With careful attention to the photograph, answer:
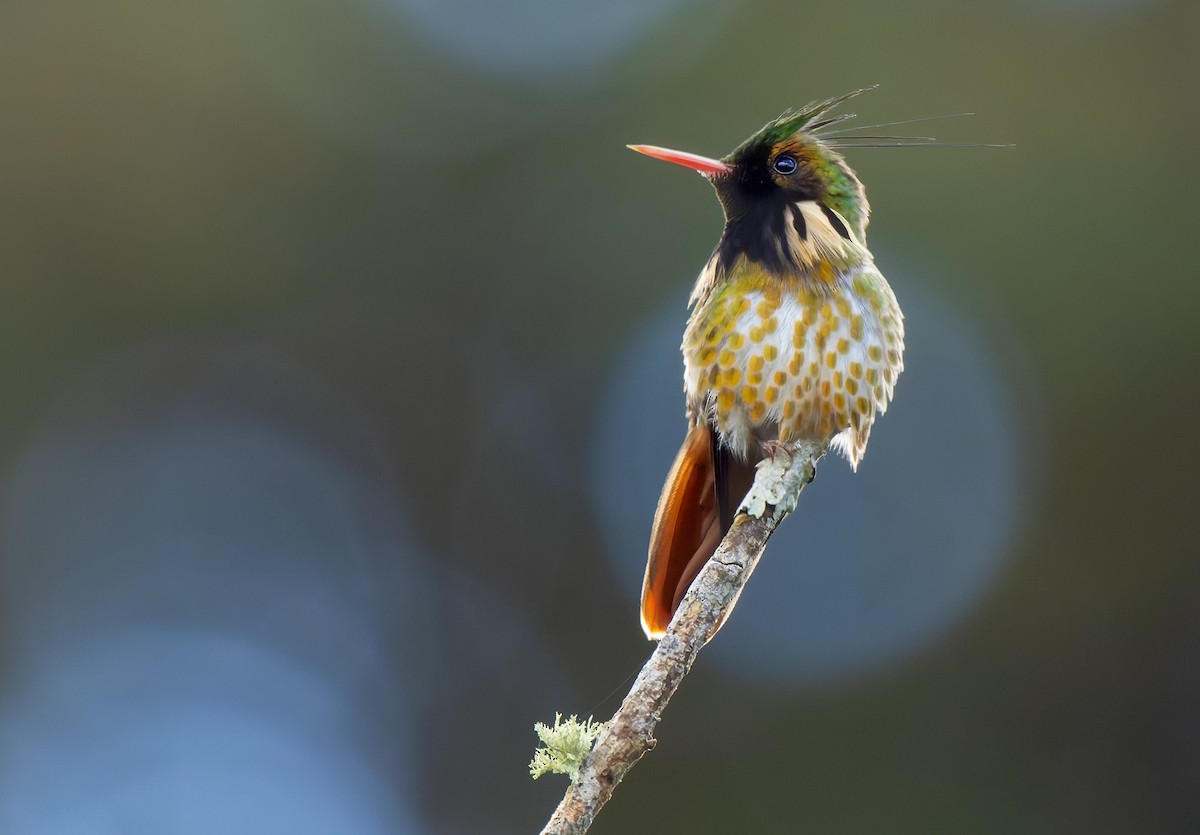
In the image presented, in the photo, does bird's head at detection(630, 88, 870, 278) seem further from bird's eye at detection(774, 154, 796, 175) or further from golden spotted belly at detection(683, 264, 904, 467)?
golden spotted belly at detection(683, 264, 904, 467)

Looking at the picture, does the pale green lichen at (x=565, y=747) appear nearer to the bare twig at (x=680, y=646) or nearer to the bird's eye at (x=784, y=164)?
the bare twig at (x=680, y=646)

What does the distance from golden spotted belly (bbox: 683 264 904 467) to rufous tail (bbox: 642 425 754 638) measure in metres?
0.06

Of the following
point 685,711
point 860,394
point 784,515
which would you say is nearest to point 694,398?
point 860,394

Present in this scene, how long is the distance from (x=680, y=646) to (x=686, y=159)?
150 centimetres

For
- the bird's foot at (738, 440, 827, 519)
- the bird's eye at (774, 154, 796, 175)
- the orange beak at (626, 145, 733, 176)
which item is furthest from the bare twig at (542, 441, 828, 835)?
the bird's eye at (774, 154, 796, 175)

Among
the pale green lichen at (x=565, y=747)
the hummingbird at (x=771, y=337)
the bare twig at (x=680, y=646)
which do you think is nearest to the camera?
the bare twig at (x=680, y=646)

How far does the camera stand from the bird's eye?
10.8 ft

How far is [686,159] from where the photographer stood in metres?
2.97

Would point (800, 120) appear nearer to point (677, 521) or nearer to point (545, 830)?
point (677, 521)

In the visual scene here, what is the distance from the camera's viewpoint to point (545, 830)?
1.56 m

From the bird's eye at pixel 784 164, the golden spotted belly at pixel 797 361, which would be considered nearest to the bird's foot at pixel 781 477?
the golden spotted belly at pixel 797 361

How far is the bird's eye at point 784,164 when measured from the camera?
3281 millimetres

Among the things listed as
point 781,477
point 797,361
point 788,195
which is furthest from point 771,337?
point 781,477

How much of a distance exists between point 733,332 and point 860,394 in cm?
36
